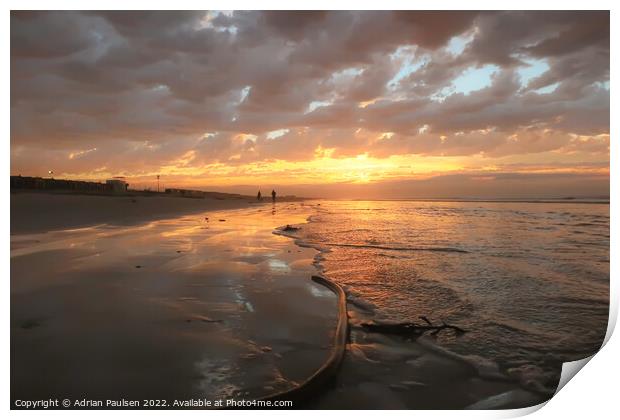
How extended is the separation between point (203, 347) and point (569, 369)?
281 centimetres

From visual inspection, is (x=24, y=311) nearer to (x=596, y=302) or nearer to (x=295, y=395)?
(x=295, y=395)

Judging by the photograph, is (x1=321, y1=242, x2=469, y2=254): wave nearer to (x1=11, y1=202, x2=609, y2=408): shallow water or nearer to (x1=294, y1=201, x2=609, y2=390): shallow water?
(x1=294, y1=201, x2=609, y2=390): shallow water

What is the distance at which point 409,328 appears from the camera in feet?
10.6

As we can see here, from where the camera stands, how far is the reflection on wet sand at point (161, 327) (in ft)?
7.67

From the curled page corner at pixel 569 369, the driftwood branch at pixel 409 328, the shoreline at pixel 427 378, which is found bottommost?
the curled page corner at pixel 569 369

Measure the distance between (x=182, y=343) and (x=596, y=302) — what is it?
14.7 ft

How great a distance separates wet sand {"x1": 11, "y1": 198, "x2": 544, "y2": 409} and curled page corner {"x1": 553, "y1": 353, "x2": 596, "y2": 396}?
1.06ft

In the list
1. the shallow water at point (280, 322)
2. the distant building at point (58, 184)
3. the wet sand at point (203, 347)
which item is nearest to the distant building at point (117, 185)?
the distant building at point (58, 184)

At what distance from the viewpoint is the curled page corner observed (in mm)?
2698

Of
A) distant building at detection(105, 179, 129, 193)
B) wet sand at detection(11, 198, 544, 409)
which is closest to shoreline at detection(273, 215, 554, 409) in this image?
wet sand at detection(11, 198, 544, 409)

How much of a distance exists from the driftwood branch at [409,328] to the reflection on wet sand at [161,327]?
16.5 inches

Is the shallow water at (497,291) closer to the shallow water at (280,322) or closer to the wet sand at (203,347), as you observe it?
the shallow water at (280,322)

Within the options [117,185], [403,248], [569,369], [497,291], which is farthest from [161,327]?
[117,185]
